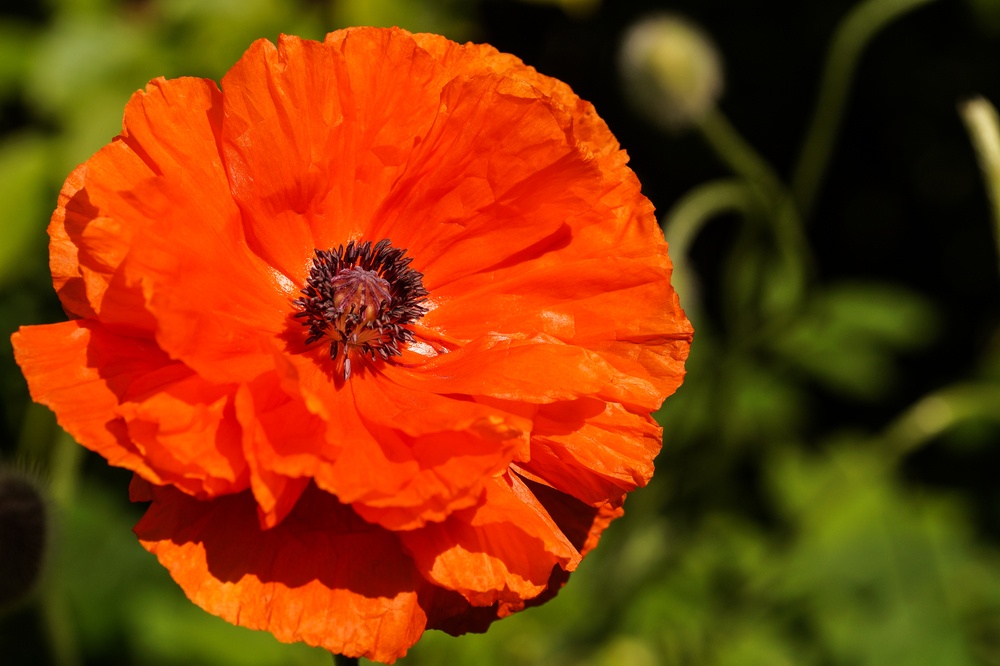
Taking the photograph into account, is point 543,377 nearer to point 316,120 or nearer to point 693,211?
point 316,120

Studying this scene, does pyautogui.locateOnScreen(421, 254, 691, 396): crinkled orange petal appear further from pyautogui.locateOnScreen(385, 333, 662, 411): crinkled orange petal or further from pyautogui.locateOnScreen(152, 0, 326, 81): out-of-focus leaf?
pyautogui.locateOnScreen(152, 0, 326, 81): out-of-focus leaf

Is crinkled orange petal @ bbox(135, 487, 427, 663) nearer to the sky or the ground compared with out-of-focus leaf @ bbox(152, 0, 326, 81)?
nearer to the ground

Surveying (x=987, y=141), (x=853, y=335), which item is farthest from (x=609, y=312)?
(x=853, y=335)

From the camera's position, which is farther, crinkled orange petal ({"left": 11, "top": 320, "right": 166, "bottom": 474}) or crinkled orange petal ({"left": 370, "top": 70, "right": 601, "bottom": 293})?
crinkled orange petal ({"left": 370, "top": 70, "right": 601, "bottom": 293})

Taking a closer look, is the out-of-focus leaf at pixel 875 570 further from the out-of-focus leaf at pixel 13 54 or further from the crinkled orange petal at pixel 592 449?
the out-of-focus leaf at pixel 13 54

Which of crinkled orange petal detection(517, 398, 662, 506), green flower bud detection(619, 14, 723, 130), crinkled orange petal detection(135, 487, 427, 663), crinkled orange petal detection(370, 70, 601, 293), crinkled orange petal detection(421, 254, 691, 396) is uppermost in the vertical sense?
green flower bud detection(619, 14, 723, 130)

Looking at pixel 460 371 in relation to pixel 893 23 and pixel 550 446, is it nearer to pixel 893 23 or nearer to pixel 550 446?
A: pixel 550 446

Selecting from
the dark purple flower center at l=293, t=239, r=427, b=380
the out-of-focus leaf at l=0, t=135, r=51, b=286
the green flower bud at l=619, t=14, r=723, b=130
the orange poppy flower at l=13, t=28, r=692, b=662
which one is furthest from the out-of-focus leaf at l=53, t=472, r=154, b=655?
the green flower bud at l=619, t=14, r=723, b=130
